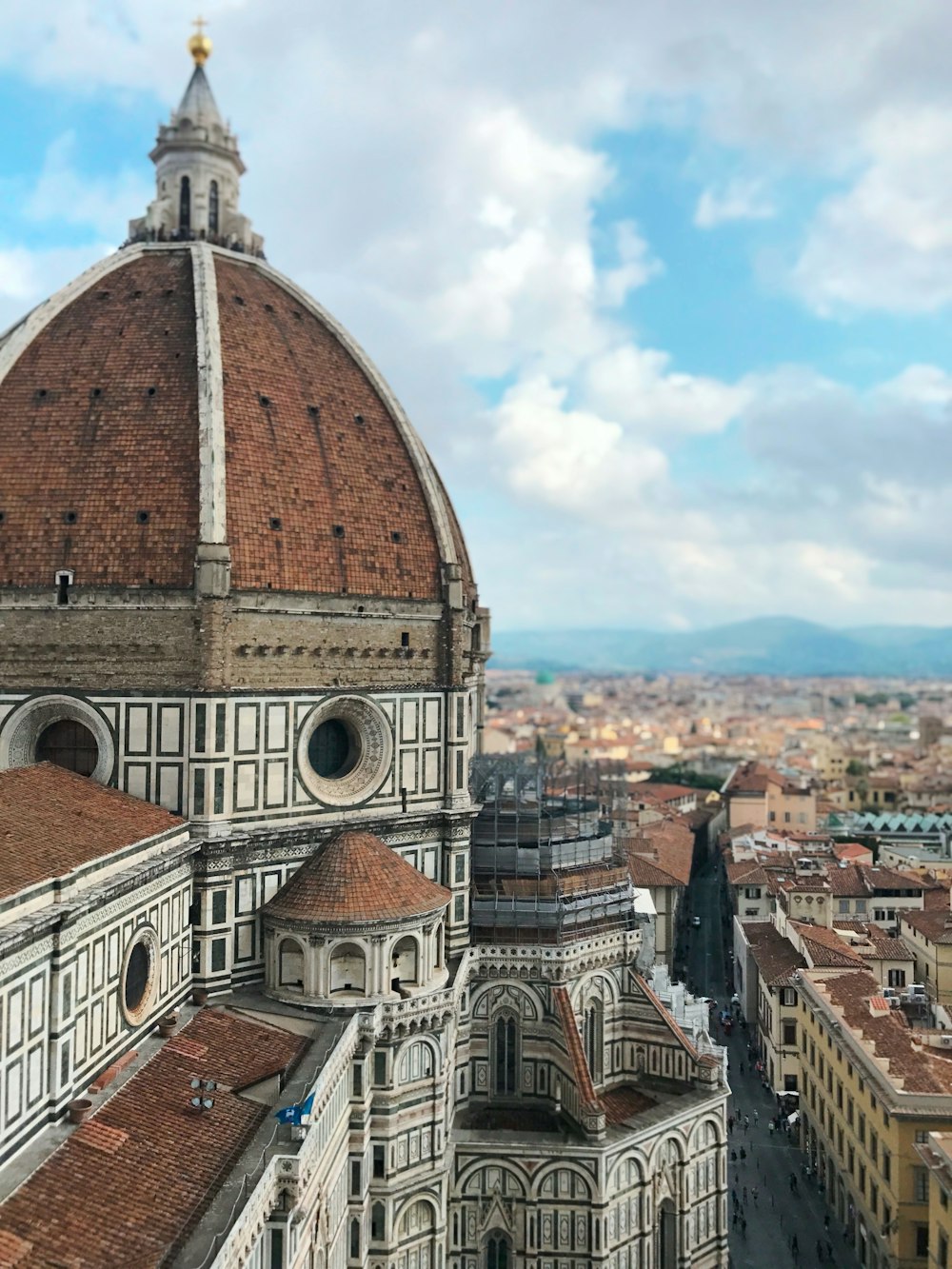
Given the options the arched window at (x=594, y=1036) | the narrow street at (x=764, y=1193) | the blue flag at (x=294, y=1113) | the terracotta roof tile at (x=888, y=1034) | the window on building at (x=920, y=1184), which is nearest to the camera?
the blue flag at (x=294, y=1113)

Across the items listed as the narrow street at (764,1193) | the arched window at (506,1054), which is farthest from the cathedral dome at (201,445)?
the narrow street at (764,1193)

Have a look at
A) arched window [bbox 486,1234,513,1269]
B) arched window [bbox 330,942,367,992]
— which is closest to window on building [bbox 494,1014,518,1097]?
arched window [bbox 486,1234,513,1269]

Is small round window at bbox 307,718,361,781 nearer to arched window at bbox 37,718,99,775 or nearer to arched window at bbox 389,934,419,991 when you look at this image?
arched window at bbox 389,934,419,991

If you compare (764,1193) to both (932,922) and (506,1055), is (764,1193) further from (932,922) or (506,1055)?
(932,922)

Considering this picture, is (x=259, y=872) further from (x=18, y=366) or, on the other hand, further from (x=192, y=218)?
(x=192, y=218)

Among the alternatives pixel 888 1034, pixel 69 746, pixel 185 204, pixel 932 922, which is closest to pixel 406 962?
pixel 69 746

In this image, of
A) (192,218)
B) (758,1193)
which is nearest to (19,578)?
(192,218)

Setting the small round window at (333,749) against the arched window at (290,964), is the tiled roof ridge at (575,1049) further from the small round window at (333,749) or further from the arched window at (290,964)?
the small round window at (333,749)
